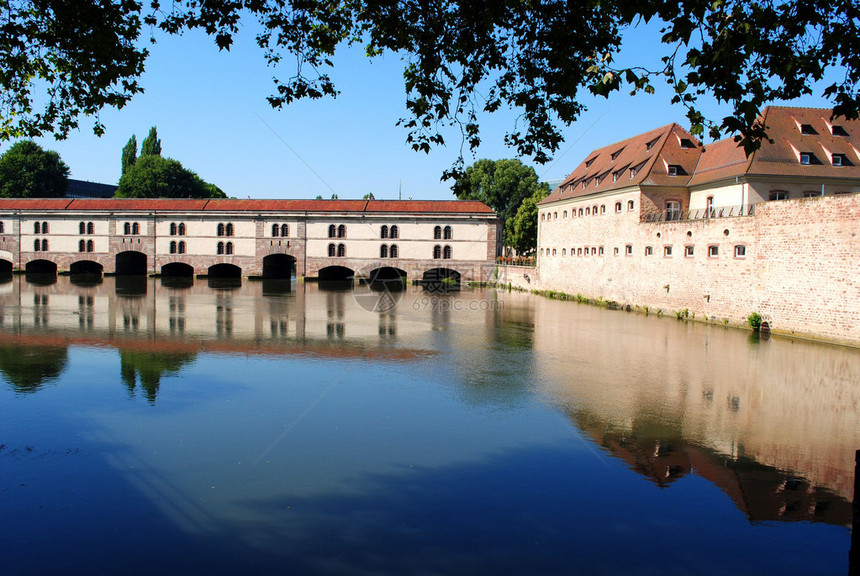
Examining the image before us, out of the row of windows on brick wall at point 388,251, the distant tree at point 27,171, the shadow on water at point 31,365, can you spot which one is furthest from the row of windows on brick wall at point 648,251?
the distant tree at point 27,171

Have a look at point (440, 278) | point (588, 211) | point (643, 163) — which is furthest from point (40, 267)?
point (643, 163)

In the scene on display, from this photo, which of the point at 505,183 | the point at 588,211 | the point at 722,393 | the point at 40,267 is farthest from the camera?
the point at 505,183

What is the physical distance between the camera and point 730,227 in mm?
26906

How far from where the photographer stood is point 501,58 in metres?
9.07

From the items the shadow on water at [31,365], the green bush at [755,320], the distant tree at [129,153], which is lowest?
the shadow on water at [31,365]

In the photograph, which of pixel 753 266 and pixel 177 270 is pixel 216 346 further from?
pixel 177 270

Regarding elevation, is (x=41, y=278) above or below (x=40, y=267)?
below

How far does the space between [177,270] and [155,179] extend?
1880 centimetres

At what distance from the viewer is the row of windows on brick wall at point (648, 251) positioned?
2650cm

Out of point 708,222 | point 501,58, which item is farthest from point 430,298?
point 501,58

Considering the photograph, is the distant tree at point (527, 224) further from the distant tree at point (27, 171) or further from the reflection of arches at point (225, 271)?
the distant tree at point (27, 171)

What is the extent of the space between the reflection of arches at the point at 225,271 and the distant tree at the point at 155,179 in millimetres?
20414

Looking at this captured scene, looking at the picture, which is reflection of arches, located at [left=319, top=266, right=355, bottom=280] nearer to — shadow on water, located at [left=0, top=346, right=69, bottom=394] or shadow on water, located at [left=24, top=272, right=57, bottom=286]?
shadow on water, located at [left=24, top=272, right=57, bottom=286]

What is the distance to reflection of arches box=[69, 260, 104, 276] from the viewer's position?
6197cm
